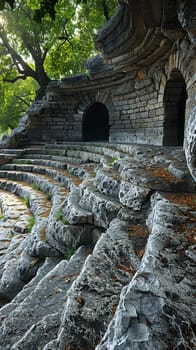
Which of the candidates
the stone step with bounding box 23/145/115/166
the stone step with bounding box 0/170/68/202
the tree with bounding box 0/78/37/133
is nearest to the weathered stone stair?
the stone step with bounding box 0/170/68/202

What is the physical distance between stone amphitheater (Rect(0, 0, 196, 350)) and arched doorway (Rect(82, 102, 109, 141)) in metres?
3.79

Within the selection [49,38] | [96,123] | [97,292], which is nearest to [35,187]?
[97,292]

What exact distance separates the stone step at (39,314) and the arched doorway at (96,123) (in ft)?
30.8

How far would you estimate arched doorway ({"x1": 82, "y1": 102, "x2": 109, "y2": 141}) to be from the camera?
11328mm

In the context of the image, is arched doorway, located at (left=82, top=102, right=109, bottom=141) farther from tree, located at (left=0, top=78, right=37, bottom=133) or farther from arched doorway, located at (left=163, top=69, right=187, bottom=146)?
tree, located at (left=0, top=78, right=37, bottom=133)

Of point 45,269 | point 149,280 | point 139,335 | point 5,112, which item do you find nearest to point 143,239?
point 149,280

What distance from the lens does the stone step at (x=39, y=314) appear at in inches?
53.8

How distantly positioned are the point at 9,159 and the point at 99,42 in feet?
15.7

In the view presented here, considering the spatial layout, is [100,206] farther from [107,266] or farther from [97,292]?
[97,292]

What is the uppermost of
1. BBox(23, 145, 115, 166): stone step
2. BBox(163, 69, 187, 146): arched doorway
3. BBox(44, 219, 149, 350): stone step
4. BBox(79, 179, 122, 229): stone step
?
BBox(163, 69, 187, 146): arched doorway

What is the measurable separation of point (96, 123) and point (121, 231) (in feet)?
33.6

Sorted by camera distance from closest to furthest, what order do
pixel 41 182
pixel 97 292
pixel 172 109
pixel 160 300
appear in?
pixel 160 300 → pixel 97 292 → pixel 41 182 → pixel 172 109

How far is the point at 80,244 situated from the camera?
263cm

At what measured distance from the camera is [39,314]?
166 cm
